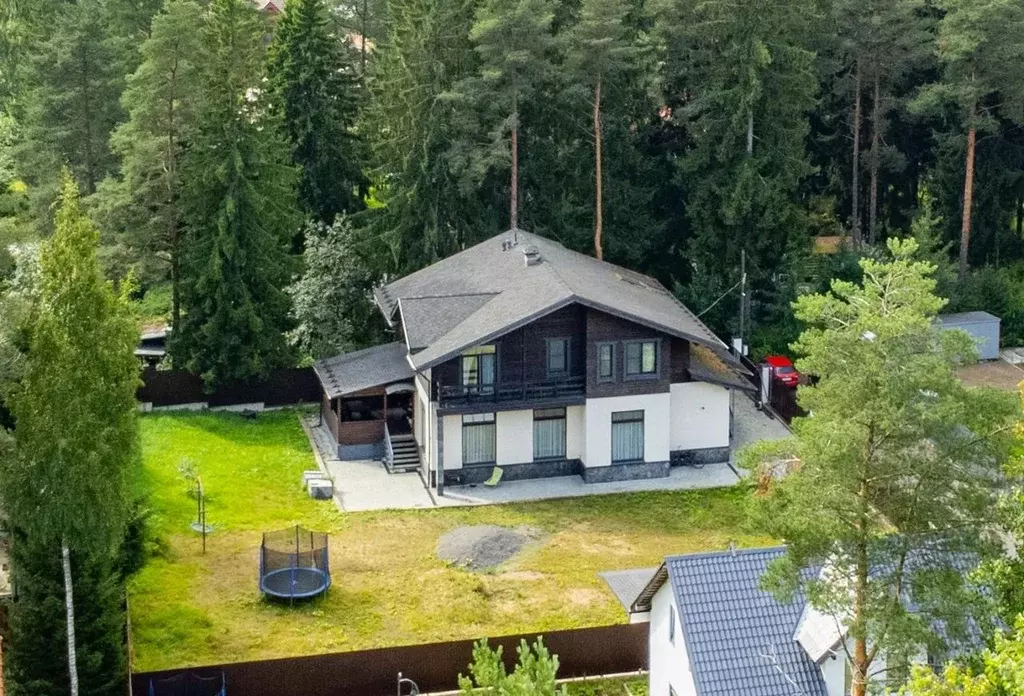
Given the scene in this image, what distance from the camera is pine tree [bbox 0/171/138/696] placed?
25219mm

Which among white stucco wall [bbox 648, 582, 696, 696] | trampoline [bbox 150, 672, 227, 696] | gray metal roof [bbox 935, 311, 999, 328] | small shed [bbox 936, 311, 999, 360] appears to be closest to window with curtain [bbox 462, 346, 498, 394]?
white stucco wall [bbox 648, 582, 696, 696]

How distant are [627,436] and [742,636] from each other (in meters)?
16.8

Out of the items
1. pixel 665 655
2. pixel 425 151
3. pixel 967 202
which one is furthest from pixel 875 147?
pixel 665 655

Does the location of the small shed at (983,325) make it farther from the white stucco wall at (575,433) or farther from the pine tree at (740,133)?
the white stucco wall at (575,433)

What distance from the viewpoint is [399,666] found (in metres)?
28.9

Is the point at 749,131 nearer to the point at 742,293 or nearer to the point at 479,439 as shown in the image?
the point at 742,293

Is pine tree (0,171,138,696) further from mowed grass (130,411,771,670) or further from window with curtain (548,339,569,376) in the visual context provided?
window with curtain (548,339,569,376)

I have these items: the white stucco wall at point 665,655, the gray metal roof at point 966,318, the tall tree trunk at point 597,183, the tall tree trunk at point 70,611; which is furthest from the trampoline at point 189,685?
the gray metal roof at point 966,318

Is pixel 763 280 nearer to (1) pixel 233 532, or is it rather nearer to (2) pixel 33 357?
(1) pixel 233 532

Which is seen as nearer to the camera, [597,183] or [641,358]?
[641,358]

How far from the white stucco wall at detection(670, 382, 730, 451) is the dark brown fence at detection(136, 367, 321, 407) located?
12.9 metres

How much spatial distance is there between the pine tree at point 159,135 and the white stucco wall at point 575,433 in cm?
1459

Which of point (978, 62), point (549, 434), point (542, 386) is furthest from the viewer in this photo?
point (978, 62)

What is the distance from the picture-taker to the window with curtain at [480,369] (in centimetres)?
4097
